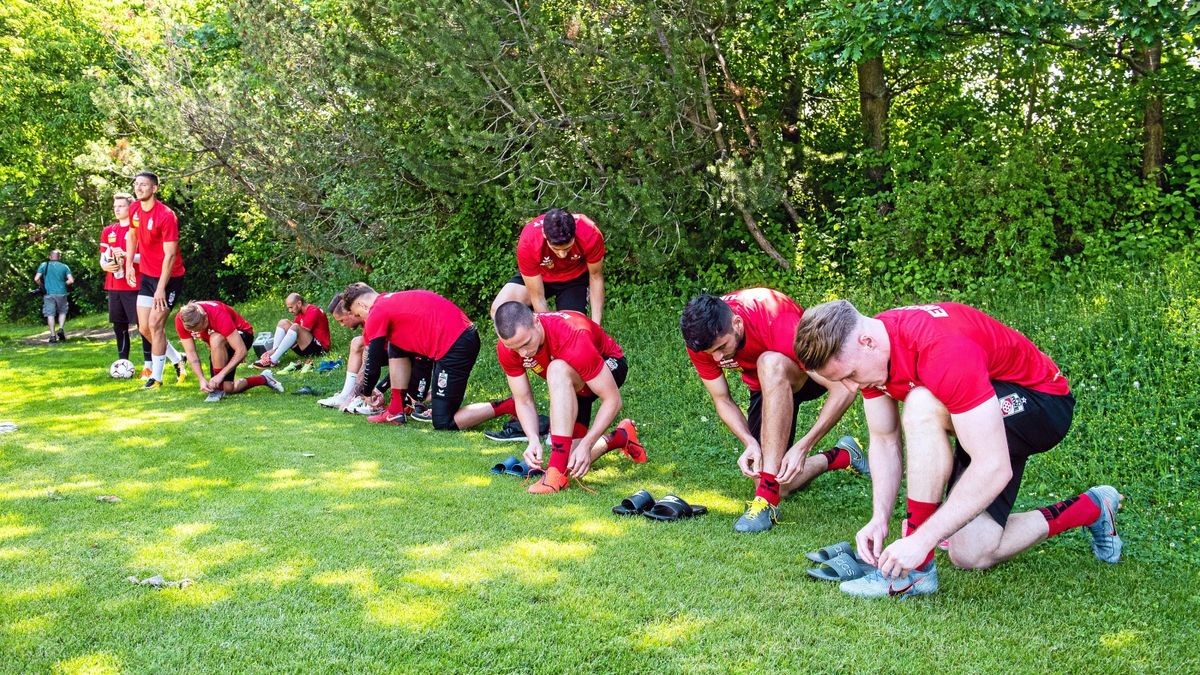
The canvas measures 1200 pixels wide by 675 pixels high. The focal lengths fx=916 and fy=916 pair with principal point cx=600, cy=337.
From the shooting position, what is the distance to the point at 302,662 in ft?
9.76

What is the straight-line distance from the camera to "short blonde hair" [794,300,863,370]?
3420 mm

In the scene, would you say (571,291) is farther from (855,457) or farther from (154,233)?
(154,233)

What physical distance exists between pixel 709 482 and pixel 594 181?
4417 millimetres

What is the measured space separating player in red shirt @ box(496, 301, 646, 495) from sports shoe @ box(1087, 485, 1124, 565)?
99.2 inches

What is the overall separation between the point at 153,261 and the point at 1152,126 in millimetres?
9828

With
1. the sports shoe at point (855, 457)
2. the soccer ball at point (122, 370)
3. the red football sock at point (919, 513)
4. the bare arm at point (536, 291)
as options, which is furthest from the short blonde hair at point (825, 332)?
the soccer ball at point (122, 370)

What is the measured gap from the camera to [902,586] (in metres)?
3.58

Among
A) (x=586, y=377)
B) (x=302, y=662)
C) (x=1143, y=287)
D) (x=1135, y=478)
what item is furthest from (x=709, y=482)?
(x=1143, y=287)

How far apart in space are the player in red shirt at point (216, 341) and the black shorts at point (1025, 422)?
729 cm

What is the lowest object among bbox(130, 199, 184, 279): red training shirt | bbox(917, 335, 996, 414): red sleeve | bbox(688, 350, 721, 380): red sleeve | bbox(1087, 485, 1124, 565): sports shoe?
bbox(1087, 485, 1124, 565): sports shoe

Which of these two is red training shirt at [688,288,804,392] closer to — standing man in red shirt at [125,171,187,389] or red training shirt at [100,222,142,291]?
standing man in red shirt at [125,171,187,389]

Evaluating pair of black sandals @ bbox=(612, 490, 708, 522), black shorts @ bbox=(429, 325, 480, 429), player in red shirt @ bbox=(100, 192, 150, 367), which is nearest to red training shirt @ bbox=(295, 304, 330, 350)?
player in red shirt @ bbox=(100, 192, 150, 367)

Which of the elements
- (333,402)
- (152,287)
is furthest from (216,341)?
(333,402)

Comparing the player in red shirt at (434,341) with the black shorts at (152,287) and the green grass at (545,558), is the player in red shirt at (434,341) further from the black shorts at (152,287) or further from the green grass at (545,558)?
the black shorts at (152,287)
